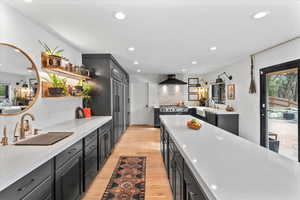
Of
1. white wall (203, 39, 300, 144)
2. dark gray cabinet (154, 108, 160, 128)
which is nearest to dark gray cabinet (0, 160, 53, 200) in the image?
white wall (203, 39, 300, 144)

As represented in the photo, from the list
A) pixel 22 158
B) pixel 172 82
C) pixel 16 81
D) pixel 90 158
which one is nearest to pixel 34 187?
pixel 22 158

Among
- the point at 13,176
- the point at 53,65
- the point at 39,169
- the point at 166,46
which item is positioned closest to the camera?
the point at 13,176

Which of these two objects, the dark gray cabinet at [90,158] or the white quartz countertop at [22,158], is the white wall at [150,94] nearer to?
the dark gray cabinet at [90,158]

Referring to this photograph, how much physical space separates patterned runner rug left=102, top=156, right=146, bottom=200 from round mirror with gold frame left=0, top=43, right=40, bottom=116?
5.36 ft

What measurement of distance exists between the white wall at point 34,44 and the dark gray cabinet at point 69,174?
690 millimetres

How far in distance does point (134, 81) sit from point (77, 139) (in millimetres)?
5566

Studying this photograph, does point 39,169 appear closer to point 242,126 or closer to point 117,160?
point 117,160

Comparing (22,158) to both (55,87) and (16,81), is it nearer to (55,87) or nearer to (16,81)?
(16,81)

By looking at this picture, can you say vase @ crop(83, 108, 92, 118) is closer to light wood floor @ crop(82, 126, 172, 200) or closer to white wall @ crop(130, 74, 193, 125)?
light wood floor @ crop(82, 126, 172, 200)

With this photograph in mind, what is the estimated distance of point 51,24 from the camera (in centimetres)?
218

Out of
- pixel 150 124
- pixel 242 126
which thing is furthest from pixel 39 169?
pixel 150 124

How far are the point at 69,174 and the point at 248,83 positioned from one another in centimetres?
458

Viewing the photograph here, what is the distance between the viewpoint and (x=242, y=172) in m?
0.92

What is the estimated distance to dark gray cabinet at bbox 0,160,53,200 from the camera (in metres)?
0.96
